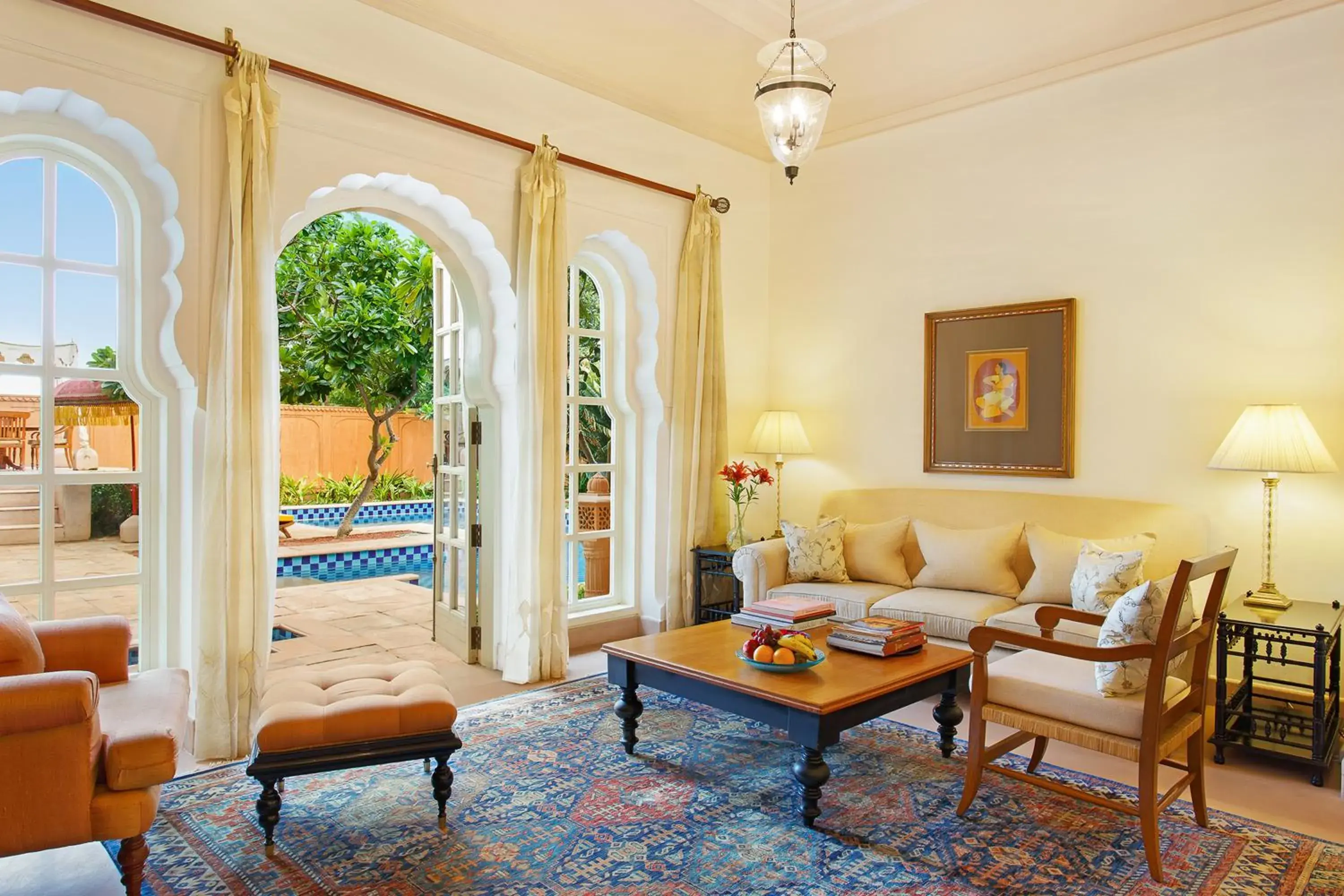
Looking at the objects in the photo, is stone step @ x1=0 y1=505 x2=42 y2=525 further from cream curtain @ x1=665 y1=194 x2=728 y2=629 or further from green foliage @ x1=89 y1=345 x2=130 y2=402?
cream curtain @ x1=665 y1=194 x2=728 y2=629

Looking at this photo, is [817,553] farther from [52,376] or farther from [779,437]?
[52,376]

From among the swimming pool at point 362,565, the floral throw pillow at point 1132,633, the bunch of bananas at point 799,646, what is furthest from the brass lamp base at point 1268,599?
the swimming pool at point 362,565

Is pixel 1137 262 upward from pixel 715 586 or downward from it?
upward

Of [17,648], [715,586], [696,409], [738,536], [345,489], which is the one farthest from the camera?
[345,489]

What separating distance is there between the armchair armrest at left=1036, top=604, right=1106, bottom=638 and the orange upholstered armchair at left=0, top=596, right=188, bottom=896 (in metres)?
3.03

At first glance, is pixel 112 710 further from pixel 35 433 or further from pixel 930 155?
pixel 930 155

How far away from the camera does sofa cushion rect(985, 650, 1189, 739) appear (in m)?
2.70

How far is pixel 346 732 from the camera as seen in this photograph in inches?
108

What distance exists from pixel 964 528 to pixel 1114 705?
236cm

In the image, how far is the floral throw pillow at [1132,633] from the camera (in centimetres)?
270

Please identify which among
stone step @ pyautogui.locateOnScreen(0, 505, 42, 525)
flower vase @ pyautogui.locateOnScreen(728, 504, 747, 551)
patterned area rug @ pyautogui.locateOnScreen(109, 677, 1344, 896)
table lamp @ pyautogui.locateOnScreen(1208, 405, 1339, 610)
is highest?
table lamp @ pyautogui.locateOnScreen(1208, 405, 1339, 610)

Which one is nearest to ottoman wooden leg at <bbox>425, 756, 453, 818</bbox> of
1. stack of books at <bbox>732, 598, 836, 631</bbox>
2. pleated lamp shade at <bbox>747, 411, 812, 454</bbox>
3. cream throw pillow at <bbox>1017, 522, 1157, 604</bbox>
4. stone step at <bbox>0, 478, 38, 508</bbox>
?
stack of books at <bbox>732, 598, 836, 631</bbox>

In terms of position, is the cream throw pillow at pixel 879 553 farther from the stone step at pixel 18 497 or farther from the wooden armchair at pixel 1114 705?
the stone step at pixel 18 497

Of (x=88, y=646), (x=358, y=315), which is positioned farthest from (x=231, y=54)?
(x=358, y=315)
